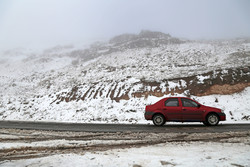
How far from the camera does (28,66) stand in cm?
4197

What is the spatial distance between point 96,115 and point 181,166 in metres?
11.4

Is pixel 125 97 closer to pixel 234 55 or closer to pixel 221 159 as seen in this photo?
pixel 221 159

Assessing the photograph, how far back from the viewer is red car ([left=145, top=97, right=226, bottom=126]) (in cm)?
868

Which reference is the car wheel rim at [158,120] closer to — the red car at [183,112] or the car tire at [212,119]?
the red car at [183,112]

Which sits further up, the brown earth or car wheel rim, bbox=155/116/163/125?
the brown earth

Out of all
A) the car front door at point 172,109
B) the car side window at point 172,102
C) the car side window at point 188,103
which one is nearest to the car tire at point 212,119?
the car side window at point 188,103

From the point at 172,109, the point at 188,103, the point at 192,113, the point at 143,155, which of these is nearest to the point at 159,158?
the point at 143,155

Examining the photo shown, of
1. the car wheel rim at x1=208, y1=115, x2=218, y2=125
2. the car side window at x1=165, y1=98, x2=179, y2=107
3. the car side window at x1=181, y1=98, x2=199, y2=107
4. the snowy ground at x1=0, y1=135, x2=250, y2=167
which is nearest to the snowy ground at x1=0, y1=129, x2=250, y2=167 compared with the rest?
the snowy ground at x1=0, y1=135, x2=250, y2=167

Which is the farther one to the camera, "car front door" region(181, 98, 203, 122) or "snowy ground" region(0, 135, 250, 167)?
"car front door" region(181, 98, 203, 122)

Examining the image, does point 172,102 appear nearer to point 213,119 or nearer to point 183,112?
point 183,112

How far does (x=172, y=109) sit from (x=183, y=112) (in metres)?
0.55

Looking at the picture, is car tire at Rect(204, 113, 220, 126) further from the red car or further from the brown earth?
the brown earth

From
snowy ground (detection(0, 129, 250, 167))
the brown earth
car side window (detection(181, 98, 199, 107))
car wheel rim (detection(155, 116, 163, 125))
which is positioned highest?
the brown earth

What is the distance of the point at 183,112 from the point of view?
8.79 metres
